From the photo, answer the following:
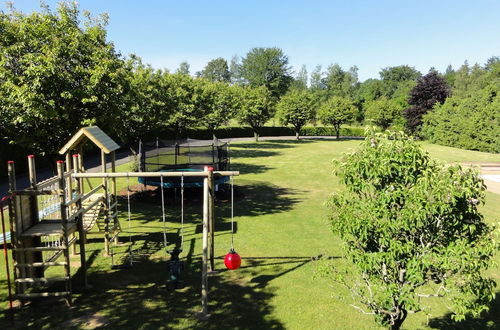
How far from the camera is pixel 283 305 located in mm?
8711

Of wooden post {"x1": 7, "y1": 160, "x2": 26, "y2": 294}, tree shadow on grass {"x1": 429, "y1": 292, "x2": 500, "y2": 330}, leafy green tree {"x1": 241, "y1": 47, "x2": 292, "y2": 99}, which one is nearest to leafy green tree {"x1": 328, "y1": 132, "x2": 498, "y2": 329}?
tree shadow on grass {"x1": 429, "y1": 292, "x2": 500, "y2": 330}

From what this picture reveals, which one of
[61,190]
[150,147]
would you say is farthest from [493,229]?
[150,147]

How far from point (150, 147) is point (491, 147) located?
4591 centimetres

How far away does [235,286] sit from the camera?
385 inches

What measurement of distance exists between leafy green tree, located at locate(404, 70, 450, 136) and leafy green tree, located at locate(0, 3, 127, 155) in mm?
58847

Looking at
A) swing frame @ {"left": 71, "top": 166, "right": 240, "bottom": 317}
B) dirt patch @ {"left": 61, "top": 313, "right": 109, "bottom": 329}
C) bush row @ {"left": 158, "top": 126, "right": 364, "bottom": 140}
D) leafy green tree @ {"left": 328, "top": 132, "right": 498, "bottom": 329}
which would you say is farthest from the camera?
bush row @ {"left": 158, "top": 126, "right": 364, "bottom": 140}

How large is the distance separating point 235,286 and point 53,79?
9911mm

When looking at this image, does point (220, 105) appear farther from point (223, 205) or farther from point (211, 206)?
point (211, 206)

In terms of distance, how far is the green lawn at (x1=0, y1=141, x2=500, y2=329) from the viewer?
26.2ft

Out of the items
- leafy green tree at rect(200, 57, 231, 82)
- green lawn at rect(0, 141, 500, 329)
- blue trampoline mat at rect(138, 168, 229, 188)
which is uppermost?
leafy green tree at rect(200, 57, 231, 82)

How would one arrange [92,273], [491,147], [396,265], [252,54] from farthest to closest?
[252,54]
[491,147]
[92,273]
[396,265]

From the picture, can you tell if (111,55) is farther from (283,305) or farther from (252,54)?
(252,54)

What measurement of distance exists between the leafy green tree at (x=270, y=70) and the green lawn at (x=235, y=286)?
89004mm

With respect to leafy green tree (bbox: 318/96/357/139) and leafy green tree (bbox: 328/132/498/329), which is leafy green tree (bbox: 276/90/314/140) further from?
leafy green tree (bbox: 328/132/498/329)
